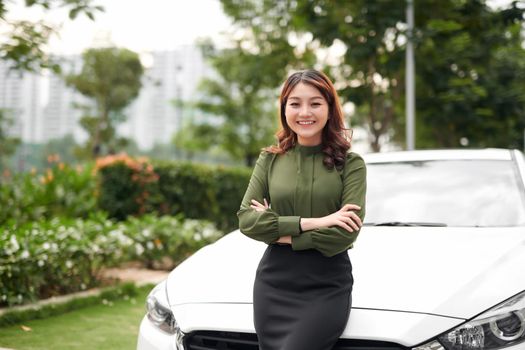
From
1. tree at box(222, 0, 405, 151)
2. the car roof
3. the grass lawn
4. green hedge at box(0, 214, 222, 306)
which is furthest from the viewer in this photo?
tree at box(222, 0, 405, 151)

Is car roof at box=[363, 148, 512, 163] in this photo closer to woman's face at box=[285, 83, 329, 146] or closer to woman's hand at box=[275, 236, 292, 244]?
woman's face at box=[285, 83, 329, 146]

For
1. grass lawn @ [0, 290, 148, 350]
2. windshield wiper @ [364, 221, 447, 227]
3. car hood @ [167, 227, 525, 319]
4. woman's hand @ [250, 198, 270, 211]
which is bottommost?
grass lawn @ [0, 290, 148, 350]

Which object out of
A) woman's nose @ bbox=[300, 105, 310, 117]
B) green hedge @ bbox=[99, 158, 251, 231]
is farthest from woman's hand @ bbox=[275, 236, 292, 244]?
green hedge @ bbox=[99, 158, 251, 231]

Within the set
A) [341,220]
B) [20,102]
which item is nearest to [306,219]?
[341,220]

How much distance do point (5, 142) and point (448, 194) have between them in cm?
5014

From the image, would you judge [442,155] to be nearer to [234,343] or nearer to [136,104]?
[234,343]

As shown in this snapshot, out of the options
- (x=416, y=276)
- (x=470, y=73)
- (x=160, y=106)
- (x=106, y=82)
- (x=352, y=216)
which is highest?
(x=160, y=106)

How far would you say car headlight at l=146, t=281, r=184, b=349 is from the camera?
114 inches

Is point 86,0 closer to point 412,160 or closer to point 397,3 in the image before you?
point 412,160

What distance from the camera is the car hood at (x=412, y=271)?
8.33 ft

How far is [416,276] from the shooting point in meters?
2.71

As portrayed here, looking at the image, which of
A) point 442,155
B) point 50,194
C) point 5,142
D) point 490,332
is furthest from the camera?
point 5,142

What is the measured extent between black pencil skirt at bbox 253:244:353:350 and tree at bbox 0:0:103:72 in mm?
3999

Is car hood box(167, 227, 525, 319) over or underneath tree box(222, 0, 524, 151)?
underneath
